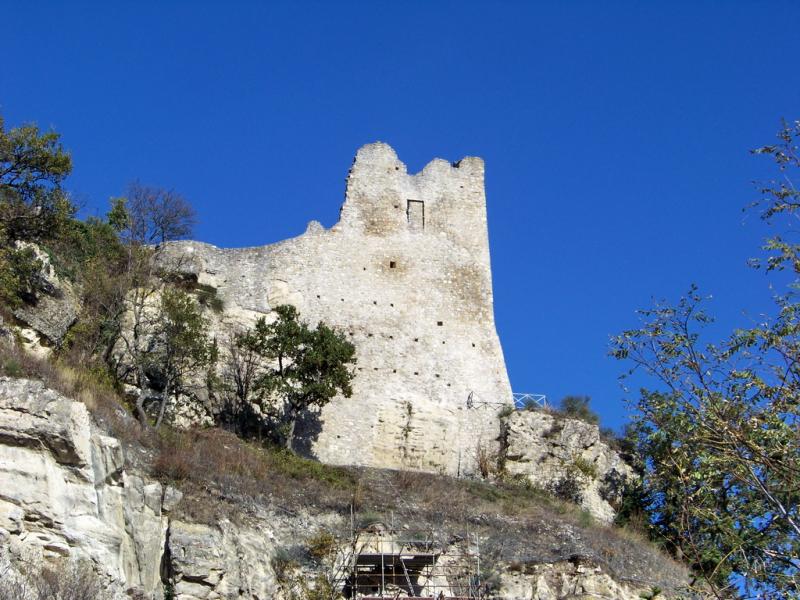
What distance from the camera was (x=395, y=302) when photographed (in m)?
29.0

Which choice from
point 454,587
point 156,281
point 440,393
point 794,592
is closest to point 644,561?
point 454,587

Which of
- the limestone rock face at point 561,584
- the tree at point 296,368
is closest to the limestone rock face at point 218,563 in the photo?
the limestone rock face at point 561,584

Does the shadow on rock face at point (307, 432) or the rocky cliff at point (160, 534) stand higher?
the shadow on rock face at point (307, 432)

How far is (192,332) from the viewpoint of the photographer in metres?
24.0

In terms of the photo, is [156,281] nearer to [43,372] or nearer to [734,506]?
[43,372]

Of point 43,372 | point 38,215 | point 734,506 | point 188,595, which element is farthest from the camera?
point 38,215

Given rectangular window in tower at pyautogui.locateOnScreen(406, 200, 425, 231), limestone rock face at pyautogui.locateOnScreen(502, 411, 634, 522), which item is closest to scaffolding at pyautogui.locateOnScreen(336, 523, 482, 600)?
limestone rock face at pyautogui.locateOnScreen(502, 411, 634, 522)

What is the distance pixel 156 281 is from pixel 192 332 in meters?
3.70

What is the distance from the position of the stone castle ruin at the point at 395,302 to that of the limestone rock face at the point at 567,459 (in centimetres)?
85

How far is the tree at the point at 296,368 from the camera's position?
2439 centimetres

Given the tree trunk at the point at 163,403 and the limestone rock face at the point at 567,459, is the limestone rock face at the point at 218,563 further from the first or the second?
the limestone rock face at the point at 567,459

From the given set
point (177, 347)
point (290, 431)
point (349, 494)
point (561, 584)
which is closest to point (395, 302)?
point (290, 431)

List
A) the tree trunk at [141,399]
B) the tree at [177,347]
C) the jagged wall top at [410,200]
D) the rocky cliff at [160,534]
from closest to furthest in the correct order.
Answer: the rocky cliff at [160,534], the tree trunk at [141,399], the tree at [177,347], the jagged wall top at [410,200]

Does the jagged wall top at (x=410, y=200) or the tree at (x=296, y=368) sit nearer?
the tree at (x=296, y=368)
